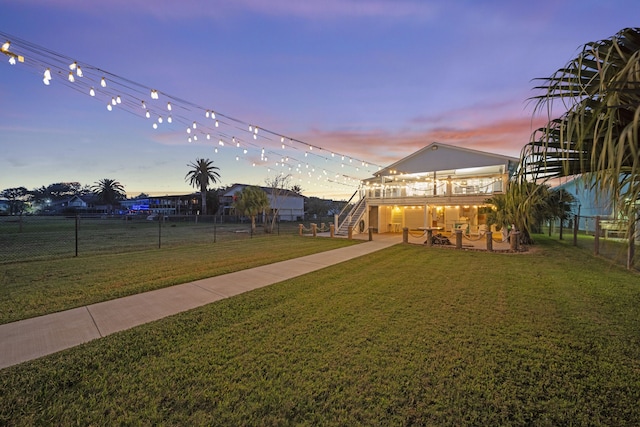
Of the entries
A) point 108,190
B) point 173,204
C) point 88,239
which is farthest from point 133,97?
point 108,190

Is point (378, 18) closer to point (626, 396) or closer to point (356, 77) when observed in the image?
point (356, 77)

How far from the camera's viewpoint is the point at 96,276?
21.5ft

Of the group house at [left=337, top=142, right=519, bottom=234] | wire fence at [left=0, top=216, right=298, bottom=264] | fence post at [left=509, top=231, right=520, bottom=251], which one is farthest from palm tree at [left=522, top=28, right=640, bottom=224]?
house at [left=337, top=142, right=519, bottom=234]

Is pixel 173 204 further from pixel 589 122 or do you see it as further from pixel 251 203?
pixel 589 122

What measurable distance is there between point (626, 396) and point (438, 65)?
42.5 ft

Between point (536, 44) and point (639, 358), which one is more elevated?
point (536, 44)

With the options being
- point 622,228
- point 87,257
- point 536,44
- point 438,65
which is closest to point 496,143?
point 438,65

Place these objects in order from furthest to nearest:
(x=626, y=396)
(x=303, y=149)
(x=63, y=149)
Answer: (x=63, y=149), (x=303, y=149), (x=626, y=396)

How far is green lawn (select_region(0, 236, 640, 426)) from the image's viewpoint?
2199 millimetres

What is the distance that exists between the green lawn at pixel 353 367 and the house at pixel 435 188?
496 inches

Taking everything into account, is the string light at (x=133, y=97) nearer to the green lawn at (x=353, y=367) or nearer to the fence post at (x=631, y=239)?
the green lawn at (x=353, y=367)

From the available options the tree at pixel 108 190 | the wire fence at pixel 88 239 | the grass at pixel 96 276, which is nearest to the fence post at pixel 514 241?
the grass at pixel 96 276

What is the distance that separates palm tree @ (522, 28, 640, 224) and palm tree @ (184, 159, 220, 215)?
48.2 meters

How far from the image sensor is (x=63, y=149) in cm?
2170
